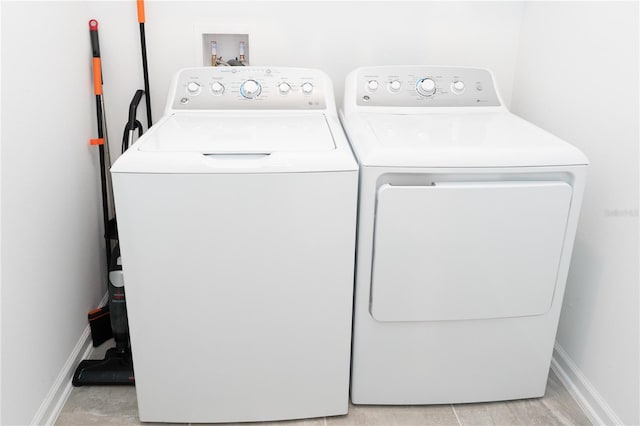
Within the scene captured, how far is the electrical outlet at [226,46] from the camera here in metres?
2.15

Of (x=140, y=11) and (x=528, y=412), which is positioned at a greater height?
(x=140, y=11)

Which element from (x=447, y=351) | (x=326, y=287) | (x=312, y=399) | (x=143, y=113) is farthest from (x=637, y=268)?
(x=143, y=113)

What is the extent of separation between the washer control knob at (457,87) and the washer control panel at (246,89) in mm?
467

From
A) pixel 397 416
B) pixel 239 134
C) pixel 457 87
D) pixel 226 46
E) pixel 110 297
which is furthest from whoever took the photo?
pixel 226 46

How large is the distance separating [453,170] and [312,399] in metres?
0.83

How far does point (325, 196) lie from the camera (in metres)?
1.46

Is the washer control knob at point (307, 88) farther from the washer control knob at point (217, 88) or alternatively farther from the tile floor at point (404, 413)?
the tile floor at point (404, 413)

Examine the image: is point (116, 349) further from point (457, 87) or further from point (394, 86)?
point (457, 87)

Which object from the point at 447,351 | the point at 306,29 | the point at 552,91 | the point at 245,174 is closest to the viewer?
the point at 245,174

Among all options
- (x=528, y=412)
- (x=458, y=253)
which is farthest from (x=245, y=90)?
(x=528, y=412)

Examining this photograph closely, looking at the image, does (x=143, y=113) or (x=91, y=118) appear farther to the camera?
(x=143, y=113)

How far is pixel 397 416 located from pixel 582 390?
2.03ft

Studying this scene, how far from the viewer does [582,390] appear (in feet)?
5.99

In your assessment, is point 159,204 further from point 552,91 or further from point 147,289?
point 552,91
